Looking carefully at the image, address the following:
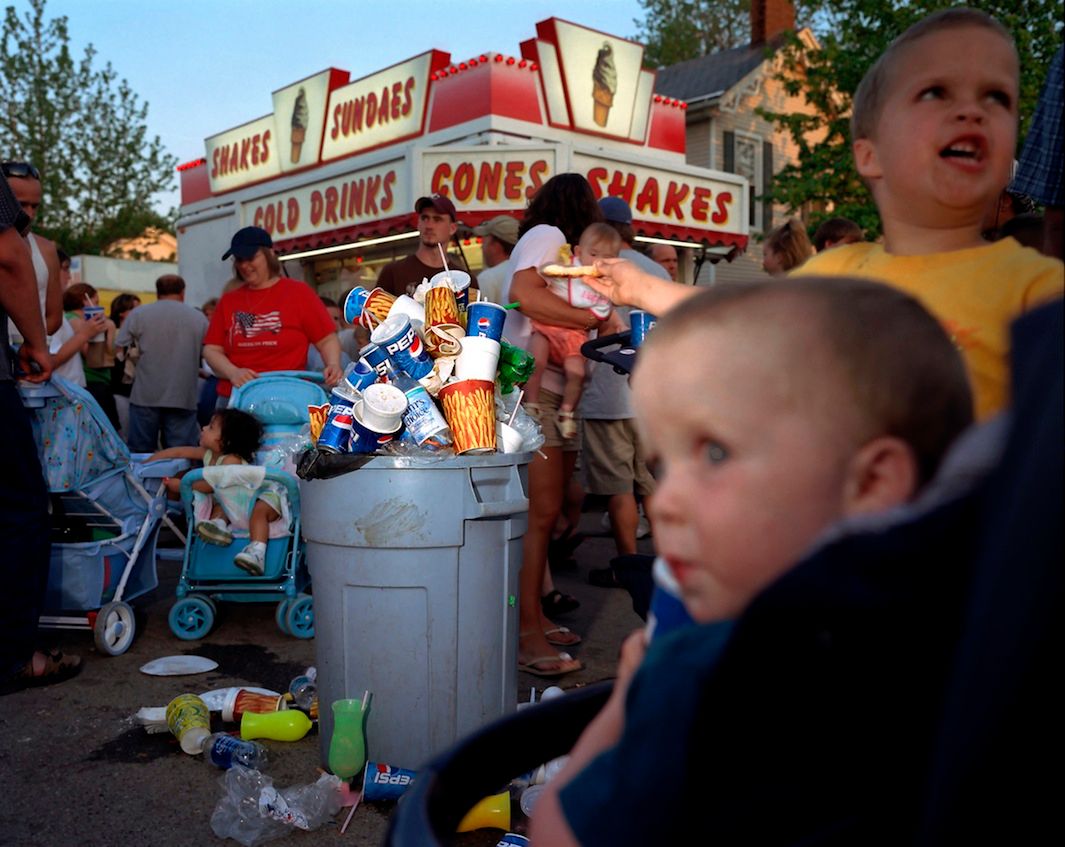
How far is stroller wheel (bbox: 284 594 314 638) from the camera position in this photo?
15.6ft

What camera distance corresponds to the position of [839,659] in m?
0.70

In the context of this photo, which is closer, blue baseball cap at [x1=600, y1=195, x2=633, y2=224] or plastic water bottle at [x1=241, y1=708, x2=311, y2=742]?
plastic water bottle at [x1=241, y1=708, x2=311, y2=742]

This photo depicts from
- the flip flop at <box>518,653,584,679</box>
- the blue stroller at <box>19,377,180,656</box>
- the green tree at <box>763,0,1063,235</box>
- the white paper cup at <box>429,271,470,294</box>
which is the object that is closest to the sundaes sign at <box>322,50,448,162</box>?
the green tree at <box>763,0,1063,235</box>

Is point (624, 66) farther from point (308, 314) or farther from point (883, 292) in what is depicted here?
point (883, 292)

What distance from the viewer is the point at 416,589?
2801mm

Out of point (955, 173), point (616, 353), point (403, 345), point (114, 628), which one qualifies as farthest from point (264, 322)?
point (955, 173)

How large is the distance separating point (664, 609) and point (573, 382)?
140 inches

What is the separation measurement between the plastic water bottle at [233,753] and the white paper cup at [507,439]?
4.15ft

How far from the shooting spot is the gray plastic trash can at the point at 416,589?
276 cm

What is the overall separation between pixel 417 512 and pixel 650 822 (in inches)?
79.9

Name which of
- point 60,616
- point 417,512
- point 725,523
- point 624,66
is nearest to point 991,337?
point 725,523

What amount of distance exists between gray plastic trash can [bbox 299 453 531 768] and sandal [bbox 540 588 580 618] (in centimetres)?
207

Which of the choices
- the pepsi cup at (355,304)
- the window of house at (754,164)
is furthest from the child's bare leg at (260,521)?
the window of house at (754,164)

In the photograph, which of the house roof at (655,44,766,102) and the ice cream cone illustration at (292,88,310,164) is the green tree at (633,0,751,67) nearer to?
the house roof at (655,44,766,102)
